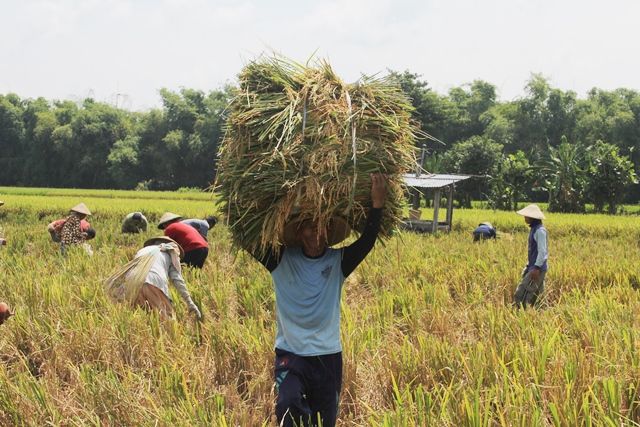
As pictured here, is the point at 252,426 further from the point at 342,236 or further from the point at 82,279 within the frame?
the point at 82,279

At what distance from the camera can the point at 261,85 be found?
2.81 meters

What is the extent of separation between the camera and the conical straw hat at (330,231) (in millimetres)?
2701

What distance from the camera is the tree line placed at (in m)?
28.2

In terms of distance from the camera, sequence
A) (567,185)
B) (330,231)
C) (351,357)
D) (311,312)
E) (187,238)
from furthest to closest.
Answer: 1. (567,185)
2. (187,238)
3. (351,357)
4. (330,231)
5. (311,312)

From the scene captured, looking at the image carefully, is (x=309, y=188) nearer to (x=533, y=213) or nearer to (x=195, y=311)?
(x=195, y=311)

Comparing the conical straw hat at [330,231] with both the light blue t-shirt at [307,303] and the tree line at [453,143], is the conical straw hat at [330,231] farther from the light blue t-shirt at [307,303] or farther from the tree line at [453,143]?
the tree line at [453,143]

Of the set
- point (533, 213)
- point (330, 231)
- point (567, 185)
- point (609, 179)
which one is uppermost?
point (609, 179)

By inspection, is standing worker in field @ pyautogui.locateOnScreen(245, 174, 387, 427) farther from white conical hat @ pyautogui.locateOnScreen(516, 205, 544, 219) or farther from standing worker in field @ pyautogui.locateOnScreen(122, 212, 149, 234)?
standing worker in field @ pyautogui.locateOnScreen(122, 212, 149, 234)

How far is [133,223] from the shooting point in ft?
43.2

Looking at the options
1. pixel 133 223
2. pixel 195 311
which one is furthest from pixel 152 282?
pixel 133 223

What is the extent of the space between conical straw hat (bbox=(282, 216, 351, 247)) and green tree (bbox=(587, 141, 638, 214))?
26.8m

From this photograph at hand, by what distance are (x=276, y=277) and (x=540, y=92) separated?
134 ft

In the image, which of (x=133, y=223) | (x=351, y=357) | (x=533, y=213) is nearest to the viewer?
(x=351, y=357)

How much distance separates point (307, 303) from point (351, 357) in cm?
86
